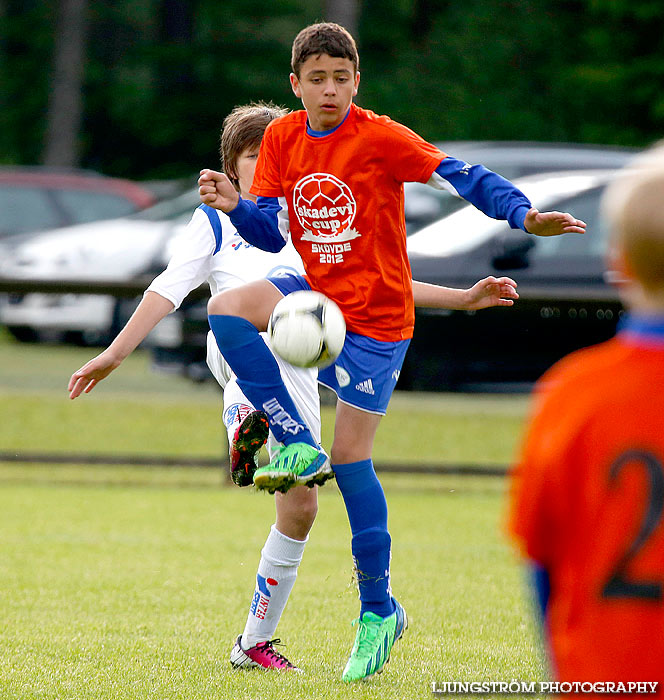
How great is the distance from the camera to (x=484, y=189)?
3.75 metres

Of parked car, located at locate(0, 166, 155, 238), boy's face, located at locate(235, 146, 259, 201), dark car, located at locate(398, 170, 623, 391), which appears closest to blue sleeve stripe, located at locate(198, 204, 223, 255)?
boy's face, located at locate(235, 146, 259, 201)

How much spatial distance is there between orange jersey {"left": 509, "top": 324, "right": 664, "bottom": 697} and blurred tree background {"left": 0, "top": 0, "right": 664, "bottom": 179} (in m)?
25.0

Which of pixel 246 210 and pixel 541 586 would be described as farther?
pixel 246 210

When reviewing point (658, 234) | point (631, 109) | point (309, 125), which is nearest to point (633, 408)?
point (658, 234)

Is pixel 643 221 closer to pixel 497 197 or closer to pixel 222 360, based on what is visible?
pixel 497 197

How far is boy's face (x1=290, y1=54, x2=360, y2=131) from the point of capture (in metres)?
3.86

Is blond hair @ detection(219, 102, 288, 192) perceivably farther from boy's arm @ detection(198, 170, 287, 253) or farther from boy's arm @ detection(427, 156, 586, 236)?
boy's arm @ detection(427, 156, 586, 236)

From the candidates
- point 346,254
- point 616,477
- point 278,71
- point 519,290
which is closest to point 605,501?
point 616,477

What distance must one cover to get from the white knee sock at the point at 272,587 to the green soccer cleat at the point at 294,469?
54 cm

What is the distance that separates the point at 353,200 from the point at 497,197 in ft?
1.48

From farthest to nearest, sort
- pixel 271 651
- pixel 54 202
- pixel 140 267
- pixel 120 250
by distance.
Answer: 1. pixel 54 202
2. pixel 120 250
3. pixel 140 267
4. pixel 271 651

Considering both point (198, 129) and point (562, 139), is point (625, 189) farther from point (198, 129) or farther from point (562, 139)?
point (198, 129)

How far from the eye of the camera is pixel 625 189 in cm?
185

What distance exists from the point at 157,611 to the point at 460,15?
2670cm
